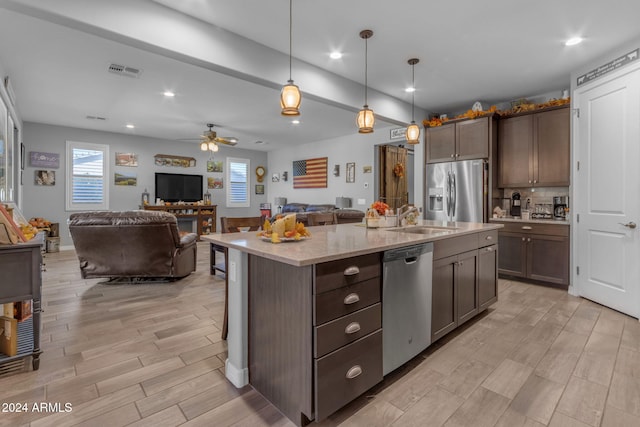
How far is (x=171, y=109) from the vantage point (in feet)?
18.2

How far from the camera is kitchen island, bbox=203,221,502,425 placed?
1523 millimetres

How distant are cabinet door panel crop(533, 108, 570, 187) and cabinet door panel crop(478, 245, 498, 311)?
1.90 metres

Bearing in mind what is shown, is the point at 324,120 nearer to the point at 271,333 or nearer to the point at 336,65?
the point at 336,65

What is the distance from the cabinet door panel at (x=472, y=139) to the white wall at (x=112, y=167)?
6.61m

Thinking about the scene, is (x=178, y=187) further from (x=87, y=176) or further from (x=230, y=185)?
(x=87, y=176)

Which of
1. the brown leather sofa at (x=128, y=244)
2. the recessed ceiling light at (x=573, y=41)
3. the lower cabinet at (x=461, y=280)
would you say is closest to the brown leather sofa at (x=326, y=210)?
the brown leather sofa at (x=128, y=244)

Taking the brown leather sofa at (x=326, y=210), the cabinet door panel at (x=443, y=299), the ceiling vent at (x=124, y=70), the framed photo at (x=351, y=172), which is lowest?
the cabinet door panel at (x=443, y=299)

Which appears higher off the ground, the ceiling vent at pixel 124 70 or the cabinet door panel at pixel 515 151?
the ceiling vent at pixel 124 70

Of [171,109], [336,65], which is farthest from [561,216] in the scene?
[171,109]

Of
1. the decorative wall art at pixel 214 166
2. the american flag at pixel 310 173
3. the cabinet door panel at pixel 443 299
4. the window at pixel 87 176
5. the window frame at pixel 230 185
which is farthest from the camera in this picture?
the window frame at pixel 230 185

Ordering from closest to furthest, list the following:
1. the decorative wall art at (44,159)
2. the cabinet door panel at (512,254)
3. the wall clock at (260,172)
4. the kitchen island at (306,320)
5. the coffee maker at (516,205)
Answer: the kitchen island at (306,320)
the cabinet door panel at (512,254)
the coffee maker at (516,205)
the decorative wall art at (44,159)
the wall clock at (260,172)

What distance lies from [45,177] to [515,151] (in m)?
8.94

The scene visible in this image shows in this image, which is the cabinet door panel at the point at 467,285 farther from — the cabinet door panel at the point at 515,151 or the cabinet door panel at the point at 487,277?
the cabinet door panel at the point at 515,151

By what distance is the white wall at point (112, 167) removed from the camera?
21.7 feet
